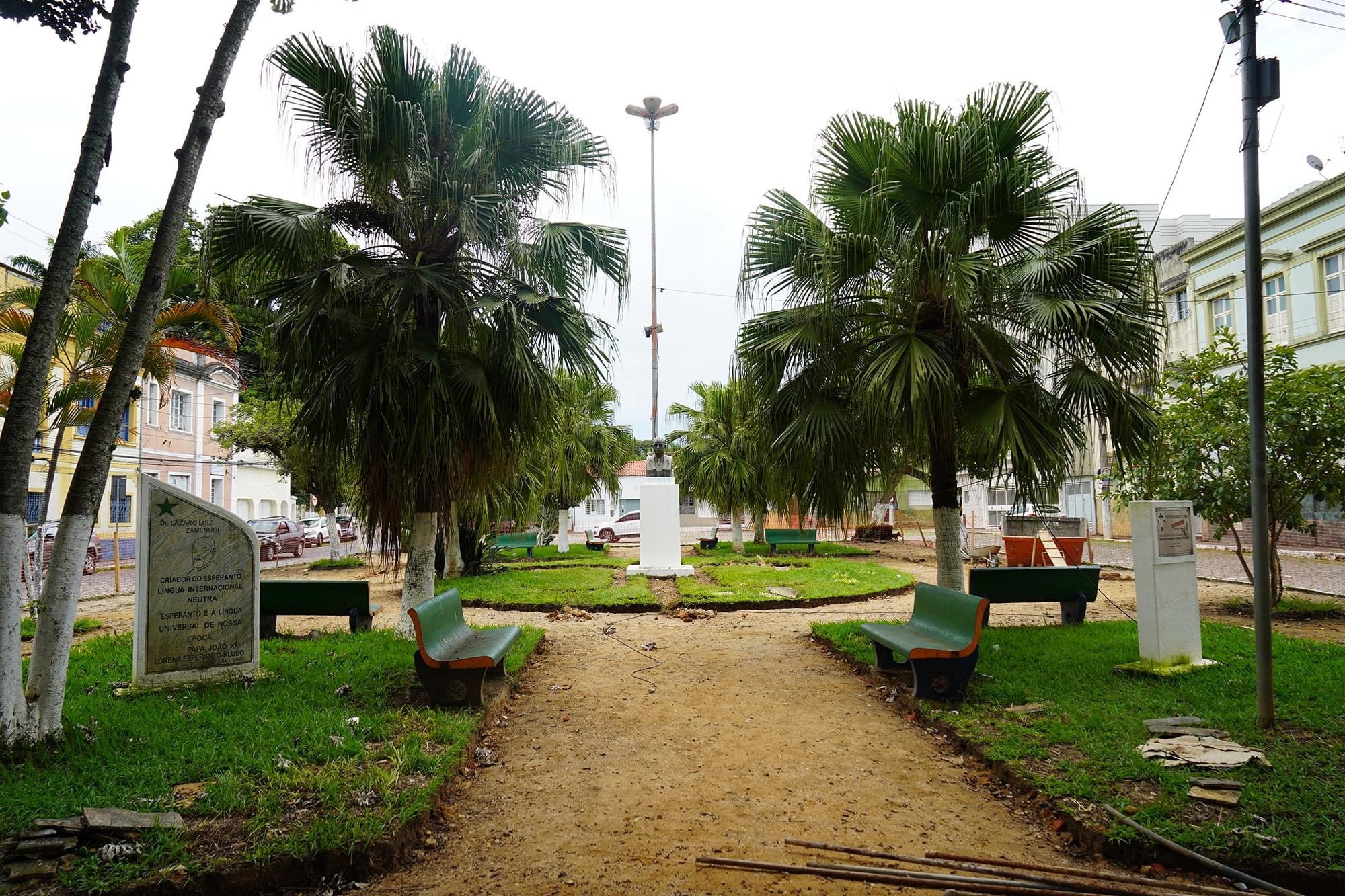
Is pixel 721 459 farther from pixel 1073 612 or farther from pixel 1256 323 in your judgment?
pixel 1256 323

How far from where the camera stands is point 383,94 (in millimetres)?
7238

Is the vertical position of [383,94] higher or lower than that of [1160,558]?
higher

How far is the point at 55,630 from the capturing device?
4.50 meters

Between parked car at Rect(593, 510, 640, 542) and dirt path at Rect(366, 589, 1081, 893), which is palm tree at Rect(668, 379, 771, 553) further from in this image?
dirt path at Rect(366, 589, 1081, 893)

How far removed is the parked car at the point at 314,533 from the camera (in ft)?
98.3

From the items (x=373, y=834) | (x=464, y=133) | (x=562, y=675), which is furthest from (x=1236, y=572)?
(x=373, y=834)

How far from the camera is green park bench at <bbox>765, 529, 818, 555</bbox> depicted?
74.1 ft

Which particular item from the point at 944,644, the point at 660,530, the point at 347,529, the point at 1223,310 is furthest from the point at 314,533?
the point at 1223,310

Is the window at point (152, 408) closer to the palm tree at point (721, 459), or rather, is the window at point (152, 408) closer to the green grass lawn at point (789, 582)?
the palm tree at point (721, 459)

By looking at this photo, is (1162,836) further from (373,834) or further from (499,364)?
(499,364)

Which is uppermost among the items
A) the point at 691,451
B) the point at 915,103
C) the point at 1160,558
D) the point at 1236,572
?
the point at 915,103

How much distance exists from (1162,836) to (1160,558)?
12.8ft

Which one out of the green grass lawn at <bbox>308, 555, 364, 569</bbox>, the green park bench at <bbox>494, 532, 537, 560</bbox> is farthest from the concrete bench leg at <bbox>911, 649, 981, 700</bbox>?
the green grass lawn at <bbox>308, 555, 364, 569</bbox>

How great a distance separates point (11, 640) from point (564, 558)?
56.6 feet
